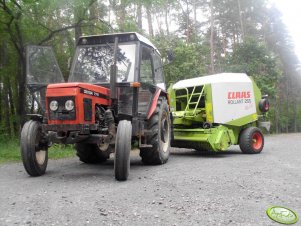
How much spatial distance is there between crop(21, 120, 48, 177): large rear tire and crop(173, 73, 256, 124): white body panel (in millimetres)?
4795

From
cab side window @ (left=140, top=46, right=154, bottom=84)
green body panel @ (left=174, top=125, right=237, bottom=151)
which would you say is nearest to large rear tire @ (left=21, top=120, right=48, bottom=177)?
cab side window @ (left=140, top=46, right=154, bottom=84)

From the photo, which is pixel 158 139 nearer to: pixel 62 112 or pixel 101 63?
pixel 101 63

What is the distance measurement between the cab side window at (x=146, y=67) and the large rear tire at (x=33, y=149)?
2.23 metres

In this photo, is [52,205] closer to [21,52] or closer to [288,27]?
[21,52]

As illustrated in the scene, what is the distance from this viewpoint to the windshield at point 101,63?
280 inches

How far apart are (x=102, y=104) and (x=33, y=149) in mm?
1395

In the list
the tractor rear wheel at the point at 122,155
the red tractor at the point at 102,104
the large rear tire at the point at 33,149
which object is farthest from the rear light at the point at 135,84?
the large rear tire at the point at 33,149

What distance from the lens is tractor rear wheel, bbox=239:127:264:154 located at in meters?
10.1

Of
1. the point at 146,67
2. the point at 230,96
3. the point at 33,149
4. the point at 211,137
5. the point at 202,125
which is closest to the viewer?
the point at 33,149

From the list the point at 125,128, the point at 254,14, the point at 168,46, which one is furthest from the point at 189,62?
the point at 254,14

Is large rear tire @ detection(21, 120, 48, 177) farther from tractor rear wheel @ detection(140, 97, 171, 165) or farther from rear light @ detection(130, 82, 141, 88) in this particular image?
tractor rear wheel @ detection(140, 97, 171, 165)

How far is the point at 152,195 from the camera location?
4902mm

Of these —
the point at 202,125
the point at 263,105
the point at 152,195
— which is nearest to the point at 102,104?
the point at 152,195

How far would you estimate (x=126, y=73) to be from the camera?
709 cm
